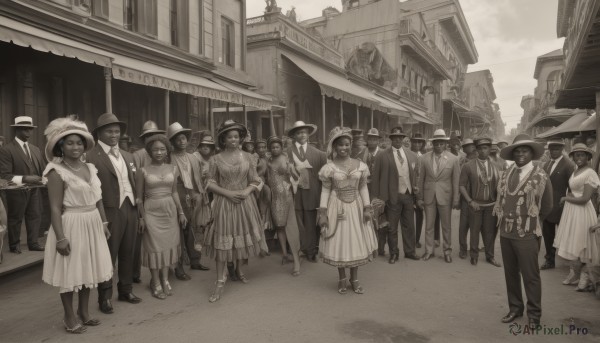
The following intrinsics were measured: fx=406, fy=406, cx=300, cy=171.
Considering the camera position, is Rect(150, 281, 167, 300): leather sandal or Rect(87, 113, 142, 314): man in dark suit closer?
Rect(87, 113, 142, 314): man in dark suit

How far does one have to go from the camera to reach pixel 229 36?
14.1m

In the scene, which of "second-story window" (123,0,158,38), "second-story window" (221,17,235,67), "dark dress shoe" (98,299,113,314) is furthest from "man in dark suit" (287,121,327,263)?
"second-story window" (221,17,235,67)

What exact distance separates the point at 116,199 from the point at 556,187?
19.0 ft

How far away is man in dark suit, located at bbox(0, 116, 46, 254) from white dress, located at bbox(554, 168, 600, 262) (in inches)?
272

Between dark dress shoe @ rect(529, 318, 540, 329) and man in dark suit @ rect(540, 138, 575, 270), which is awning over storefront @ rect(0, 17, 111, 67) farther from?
man in dark suit @ rect(540, 138, 575, 270)

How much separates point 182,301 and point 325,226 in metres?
1.79

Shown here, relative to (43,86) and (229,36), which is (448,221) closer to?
(43,86)

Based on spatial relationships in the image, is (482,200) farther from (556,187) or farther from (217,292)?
(217,292)

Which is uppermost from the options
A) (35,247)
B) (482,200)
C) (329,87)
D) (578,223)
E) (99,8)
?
(99,8)

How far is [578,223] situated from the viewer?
4793mm

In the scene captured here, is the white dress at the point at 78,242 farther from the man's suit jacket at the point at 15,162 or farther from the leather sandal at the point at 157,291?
the man's suit jacket at the point at 15,162

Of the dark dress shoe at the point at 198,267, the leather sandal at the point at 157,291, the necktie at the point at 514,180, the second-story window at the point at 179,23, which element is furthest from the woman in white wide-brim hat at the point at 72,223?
the second-story window at the point at 179,23

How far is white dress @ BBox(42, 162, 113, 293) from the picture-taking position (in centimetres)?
351

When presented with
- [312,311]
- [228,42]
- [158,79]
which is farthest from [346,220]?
[228,42]
